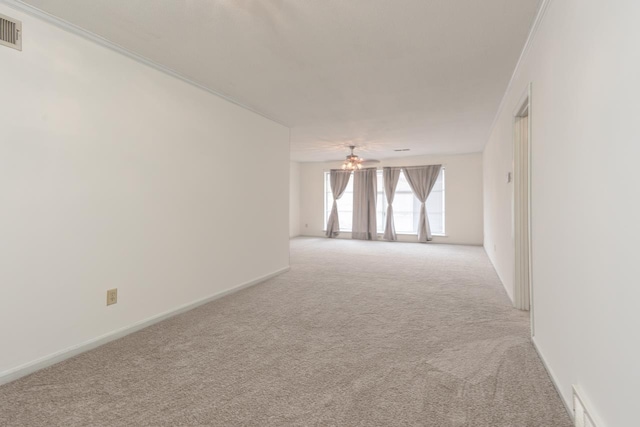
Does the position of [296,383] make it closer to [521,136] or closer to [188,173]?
[188,173]

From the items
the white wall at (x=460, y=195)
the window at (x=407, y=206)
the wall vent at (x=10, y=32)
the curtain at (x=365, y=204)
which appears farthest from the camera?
the curtain at (x=365, y=204)

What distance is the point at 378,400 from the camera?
1.77 meters

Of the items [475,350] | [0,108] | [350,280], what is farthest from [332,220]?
[0,108]

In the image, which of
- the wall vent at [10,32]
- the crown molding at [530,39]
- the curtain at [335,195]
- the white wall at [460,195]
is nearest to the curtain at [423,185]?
the white wall at [460,195]

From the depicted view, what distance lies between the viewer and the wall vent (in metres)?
1.95

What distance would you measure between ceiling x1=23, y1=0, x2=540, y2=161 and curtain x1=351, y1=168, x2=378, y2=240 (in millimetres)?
4654

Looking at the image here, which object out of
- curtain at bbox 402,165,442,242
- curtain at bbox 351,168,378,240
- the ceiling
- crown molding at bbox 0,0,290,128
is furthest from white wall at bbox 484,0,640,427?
curtain at bbox 351,168,378,240

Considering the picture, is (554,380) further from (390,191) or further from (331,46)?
(390,191)

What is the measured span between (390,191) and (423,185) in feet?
2.97

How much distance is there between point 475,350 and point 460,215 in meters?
6.47

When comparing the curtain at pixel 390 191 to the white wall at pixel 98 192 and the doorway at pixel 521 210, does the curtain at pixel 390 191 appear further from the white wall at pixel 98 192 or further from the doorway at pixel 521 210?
the white wall at pixel 98 192

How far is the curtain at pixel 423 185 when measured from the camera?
27.3 ft

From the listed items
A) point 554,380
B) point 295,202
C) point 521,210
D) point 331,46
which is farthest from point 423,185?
point 554,380

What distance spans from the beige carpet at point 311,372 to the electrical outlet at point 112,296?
1.07 feet
